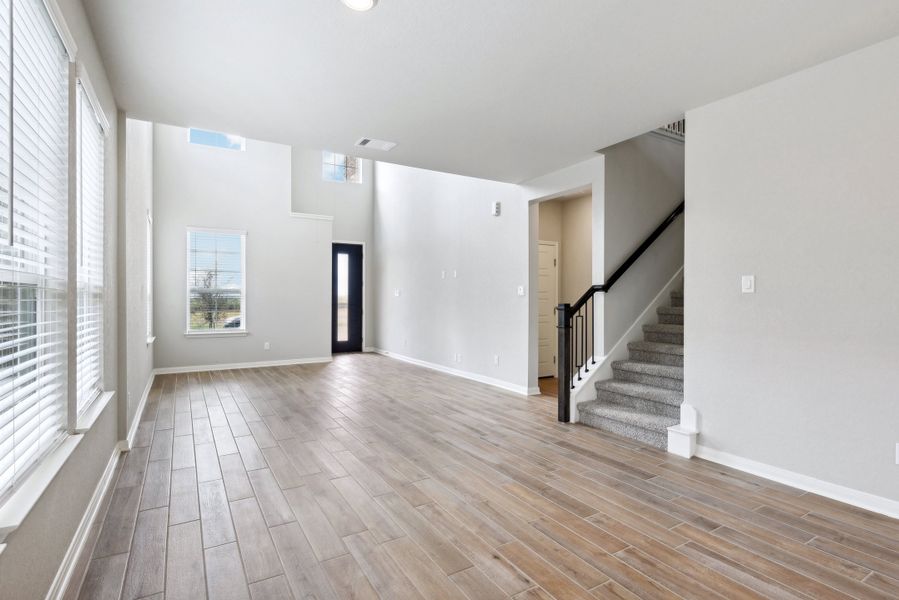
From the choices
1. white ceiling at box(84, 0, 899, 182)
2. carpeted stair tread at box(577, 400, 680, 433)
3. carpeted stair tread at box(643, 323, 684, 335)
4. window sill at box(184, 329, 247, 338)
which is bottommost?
carpeted stair tread at box(577, 400, 680, 433)

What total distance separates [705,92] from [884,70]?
0.90 meters

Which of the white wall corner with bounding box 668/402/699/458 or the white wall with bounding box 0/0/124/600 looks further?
the white wall corner with bounding box 668/402/699/458

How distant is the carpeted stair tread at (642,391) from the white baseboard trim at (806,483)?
51 cm

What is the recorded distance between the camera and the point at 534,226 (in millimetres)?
5488

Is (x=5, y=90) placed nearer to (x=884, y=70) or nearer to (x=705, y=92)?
(x=705, y=92)

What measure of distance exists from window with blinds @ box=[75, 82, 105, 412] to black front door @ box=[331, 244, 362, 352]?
20.7 feet

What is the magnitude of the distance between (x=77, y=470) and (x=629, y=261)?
4543 millimetres

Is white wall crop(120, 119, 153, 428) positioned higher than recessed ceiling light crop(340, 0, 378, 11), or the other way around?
recessed ceiling light crop(340, 0, 378, 11)

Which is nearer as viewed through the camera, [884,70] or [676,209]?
[884,70]

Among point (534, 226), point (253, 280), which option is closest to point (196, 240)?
point (253, 280)

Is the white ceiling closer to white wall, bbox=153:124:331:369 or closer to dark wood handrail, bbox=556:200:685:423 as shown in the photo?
dark wood handrail, bbox=556:200:685:423

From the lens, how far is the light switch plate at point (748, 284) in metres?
3.08

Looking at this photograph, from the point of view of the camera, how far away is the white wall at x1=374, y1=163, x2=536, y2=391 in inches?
222

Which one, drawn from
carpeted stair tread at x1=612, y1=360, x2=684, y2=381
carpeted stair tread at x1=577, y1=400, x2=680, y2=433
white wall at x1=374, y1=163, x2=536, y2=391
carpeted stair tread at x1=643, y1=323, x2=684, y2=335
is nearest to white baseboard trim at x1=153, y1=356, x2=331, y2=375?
white wall at x1=374, y1=163, x2=536, y2=391
